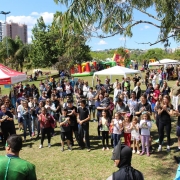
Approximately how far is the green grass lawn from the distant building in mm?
146120

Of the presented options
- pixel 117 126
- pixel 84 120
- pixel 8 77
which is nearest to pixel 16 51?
pixel 8 77

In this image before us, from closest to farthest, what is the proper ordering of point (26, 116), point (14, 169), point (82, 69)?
point (14, 169) < point (26, 116) < point (82, 69)

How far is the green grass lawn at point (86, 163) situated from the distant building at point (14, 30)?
14612cm

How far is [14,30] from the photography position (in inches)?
6211

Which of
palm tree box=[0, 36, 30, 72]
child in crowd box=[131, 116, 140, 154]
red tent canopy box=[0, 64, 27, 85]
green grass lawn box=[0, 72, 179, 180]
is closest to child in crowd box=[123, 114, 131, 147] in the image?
child in crowd box=[131, 116, 140, 154]

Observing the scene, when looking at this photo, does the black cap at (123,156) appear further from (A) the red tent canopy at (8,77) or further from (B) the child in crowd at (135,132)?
(A) the red tent canopy at (8,77)

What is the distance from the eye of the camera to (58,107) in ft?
33.8

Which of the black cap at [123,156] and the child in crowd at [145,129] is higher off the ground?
the black cap at [123,156]

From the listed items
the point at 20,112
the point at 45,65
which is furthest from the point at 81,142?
the point at 45,65

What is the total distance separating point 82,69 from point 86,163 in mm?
30885

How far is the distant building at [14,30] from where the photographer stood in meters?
149

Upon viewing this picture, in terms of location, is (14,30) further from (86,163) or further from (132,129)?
(86,163)

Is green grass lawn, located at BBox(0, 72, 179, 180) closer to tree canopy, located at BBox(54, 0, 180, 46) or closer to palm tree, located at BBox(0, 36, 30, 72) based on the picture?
tree canopy, located at BBox(54, 0, 180, 46)

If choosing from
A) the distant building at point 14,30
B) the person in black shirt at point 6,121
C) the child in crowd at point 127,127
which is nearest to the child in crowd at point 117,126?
the child in crowd at point 127,127
